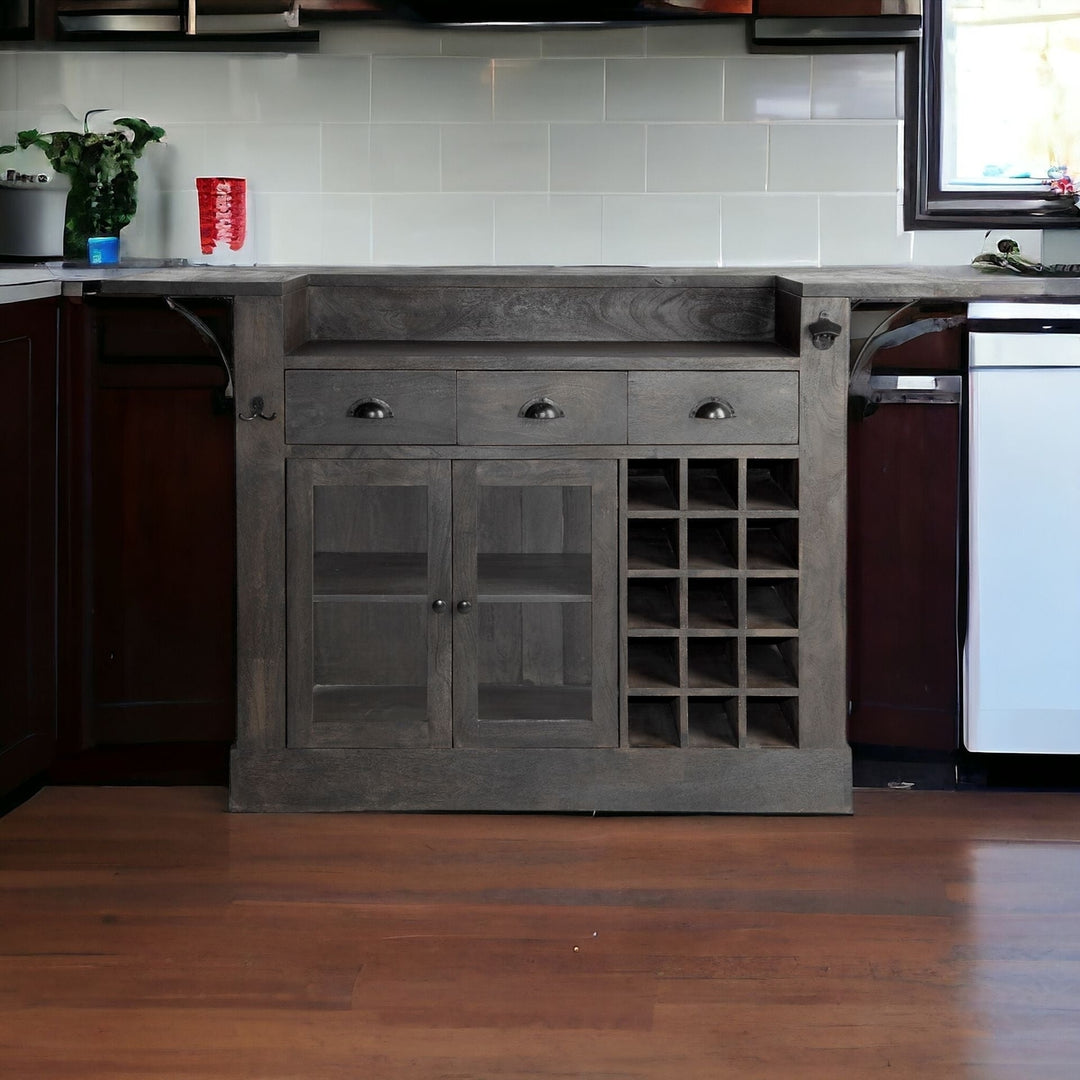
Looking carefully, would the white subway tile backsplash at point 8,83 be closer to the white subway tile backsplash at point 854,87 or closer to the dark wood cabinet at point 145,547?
the dark wood cabinet at point 145,547

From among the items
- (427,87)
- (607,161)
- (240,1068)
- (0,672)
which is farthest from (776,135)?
(240,1068)

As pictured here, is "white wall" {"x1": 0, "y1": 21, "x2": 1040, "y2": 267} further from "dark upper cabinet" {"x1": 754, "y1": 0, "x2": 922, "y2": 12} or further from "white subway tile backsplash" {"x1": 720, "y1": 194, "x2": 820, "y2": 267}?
"dark upper cabinet" {"x1": 754, "y1": 0, "x2": 922, "y2": 12}

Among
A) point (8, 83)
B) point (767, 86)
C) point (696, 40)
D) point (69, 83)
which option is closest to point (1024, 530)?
point (767, 86)

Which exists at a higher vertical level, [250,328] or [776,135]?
[776,135]

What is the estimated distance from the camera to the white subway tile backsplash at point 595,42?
339 centimetres

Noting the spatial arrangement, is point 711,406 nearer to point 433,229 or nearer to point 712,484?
point 712,484

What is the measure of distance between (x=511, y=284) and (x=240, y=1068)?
178 centimetres

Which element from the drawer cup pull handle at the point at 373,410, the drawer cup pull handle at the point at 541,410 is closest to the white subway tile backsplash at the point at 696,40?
the drawer cup pull handle at the point at 541,410

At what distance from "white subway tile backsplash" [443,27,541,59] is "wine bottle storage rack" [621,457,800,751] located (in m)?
1.15

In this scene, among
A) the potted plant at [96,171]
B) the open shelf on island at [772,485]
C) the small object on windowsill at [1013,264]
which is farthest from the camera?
the potted plant at [96,171]

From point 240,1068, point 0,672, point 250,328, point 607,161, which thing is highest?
point 607,161

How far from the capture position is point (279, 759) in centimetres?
275

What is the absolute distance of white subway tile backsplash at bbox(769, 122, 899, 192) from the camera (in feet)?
11.2

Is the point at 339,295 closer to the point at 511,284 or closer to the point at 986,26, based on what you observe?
the point at 511,284
